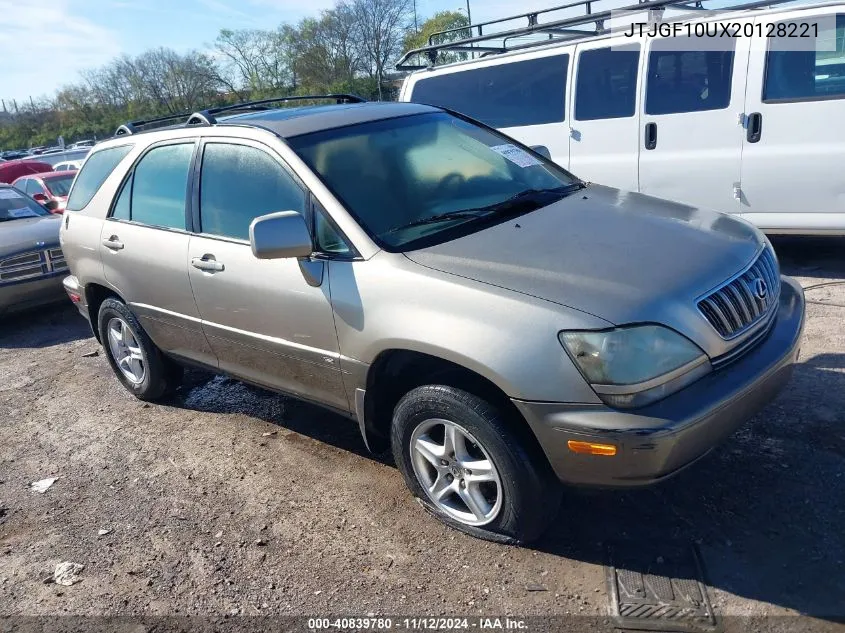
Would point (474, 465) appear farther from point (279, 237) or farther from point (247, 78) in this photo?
point (247, 78)

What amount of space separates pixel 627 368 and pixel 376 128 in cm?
201

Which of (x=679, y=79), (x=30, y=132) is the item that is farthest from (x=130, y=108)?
(x=679, y=79)

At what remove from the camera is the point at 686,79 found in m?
6.23

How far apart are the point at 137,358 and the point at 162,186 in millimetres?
1274

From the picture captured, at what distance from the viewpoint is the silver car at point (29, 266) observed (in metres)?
7.30

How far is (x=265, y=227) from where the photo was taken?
318 centimetres

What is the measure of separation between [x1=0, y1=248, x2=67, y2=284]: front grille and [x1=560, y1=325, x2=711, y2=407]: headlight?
6.59m

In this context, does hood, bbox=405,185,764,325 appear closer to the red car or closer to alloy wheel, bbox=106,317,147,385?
alloy wheel, bbox=106,317,147,385

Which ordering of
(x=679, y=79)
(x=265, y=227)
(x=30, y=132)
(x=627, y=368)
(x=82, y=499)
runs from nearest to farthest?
1. (x=627, y=368)
2. (x=265, y=227)
3. (x=82, y=499)
4. (x=679, y=79)
5. (x=30, y=132)

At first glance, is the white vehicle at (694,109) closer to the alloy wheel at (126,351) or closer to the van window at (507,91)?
the van window at (507,91)

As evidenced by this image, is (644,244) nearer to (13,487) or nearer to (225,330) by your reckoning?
(225,330)

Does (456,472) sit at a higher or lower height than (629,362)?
lower

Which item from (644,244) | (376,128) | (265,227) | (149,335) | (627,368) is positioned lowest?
(149,335)

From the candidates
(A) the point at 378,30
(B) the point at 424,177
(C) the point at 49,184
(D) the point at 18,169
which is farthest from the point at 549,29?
(A) the point at 378,30
